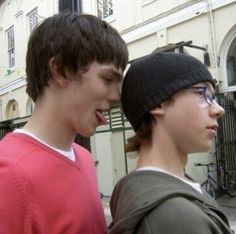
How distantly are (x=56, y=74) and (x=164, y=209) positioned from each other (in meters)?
0.60

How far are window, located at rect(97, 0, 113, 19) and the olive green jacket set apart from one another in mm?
12585

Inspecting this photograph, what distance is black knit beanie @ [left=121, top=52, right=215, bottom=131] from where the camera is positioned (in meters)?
1.48

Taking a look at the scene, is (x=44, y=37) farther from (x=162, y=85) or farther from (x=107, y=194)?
(x=107, y=194)

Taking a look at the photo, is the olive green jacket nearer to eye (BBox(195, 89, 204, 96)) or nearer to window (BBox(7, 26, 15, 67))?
eye (BBox(195, 89, 204, 96))

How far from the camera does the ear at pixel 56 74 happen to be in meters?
1.50

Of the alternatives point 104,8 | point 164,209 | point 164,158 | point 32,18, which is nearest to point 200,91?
point 164,158

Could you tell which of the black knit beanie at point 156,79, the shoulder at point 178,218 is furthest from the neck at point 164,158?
the shoulder at point 178,218

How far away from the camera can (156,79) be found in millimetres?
1500

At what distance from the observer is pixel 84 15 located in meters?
1.58

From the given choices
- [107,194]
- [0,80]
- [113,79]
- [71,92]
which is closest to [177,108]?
[113,79]

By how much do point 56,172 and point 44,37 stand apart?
0.47 m

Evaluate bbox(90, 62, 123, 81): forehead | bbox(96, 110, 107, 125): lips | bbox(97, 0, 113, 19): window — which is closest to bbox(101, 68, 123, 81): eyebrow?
bbox(90, 62, 123, 81): forehead

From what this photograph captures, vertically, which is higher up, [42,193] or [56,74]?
[56,74]

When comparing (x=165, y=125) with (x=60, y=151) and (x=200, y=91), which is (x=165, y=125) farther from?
(x=60, y=151)
